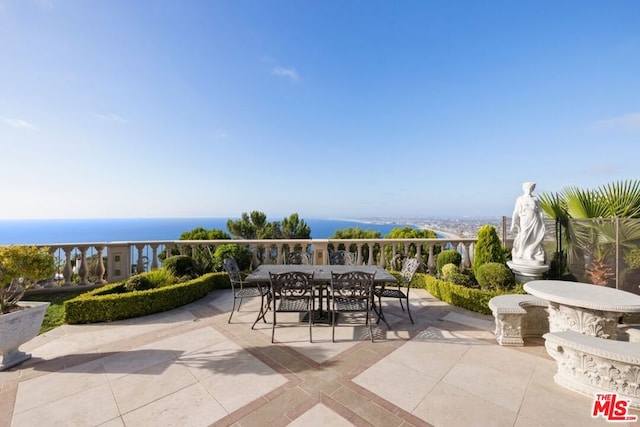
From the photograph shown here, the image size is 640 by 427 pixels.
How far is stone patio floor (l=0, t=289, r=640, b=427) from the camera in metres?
2.06

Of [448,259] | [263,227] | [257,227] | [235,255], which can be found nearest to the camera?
[448,259]

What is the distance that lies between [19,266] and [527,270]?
27.0 ft

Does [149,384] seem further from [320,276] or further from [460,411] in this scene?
[460,411]

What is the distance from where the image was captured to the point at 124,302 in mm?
4266

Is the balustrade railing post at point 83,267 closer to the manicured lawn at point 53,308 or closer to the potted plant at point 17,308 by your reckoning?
the manicured lawn at point 53,308

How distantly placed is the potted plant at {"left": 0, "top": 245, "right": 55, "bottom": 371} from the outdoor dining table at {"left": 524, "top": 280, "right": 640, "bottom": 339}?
20.8ft

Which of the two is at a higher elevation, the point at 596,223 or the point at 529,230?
the point at 596,223

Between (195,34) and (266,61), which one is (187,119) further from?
(266,61)

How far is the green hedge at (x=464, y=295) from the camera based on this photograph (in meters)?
4.52

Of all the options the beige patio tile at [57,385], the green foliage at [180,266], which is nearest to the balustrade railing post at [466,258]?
the green foliage at [180,266]

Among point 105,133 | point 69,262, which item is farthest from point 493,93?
point 69,262

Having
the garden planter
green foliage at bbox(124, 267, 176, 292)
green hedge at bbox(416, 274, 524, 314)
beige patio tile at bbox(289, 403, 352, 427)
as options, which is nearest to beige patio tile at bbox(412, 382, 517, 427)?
beige patio tile at bbox(289, 403, 352, 427)

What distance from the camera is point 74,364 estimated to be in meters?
2.90

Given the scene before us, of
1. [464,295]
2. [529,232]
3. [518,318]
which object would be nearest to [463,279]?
[464,295]
